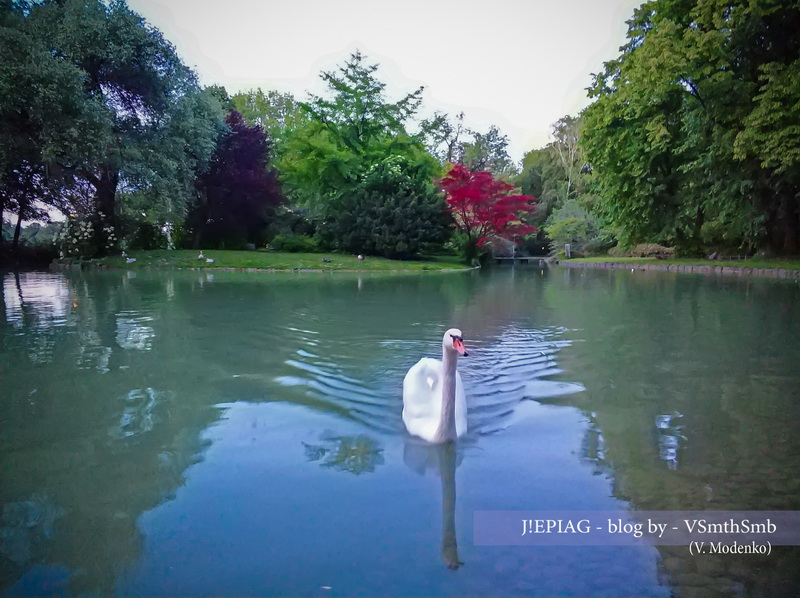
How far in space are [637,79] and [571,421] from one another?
639 inches

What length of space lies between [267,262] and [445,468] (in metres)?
18.1

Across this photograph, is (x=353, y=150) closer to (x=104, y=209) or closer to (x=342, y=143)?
(x=342, y=143)

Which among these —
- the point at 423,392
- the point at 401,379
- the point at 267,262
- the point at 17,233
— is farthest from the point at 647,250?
the point at 423,392

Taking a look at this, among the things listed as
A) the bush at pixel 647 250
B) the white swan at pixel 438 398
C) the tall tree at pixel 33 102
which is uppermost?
the tall tree at pixel 33 102

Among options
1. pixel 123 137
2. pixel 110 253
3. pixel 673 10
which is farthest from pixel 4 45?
pixel 673 10

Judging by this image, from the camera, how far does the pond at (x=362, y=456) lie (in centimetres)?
228

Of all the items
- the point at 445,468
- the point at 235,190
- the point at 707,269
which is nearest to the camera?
the point at 445,468

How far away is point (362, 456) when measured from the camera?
3434mm

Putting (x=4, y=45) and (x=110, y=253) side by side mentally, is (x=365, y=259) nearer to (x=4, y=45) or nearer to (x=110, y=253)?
(x=110, y=253)

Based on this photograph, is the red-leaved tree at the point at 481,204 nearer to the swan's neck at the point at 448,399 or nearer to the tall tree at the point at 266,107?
the tall tree at the point at 266,107

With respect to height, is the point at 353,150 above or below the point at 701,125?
above

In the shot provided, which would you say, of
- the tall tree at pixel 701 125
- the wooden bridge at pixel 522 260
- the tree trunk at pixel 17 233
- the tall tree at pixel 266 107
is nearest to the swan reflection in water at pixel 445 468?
the tall tree at pixel 701 125

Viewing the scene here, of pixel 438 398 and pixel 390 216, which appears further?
pixel 390 216

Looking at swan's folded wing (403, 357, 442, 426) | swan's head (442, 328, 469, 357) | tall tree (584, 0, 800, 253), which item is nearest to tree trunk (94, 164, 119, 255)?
tall tree (584, 0, 800, 253)
